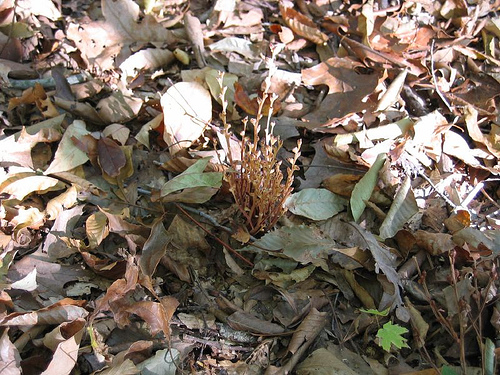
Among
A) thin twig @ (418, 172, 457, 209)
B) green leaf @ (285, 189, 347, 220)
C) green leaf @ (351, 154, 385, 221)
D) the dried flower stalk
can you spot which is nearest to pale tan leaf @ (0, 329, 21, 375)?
the dried flower stalk

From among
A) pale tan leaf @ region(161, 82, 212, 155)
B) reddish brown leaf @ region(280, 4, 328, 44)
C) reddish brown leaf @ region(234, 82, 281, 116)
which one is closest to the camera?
pale tan leaf @ region(161, 82, 212, 155)

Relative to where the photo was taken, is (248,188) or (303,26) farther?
(303,26)

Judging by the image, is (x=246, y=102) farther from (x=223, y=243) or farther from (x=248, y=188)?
(x=223, y=243)

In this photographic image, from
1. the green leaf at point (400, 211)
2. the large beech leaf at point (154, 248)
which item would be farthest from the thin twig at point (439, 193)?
the large beech leaf at point (154, 248)

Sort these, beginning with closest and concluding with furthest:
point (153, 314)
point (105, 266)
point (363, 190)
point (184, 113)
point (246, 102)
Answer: point (153, 314), point (105, 266), point (363, 190), point (184, 113), point (246, 102)

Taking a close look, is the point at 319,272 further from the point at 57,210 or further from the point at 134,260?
the point at 57,210

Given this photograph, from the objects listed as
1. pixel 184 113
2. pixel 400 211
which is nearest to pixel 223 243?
pixel 184 113

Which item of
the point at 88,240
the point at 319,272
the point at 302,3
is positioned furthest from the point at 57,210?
the point at 302,3

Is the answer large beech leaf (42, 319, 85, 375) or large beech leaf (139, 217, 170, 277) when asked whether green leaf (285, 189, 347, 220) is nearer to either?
large beech leaf (139, 217, 170, 277)
